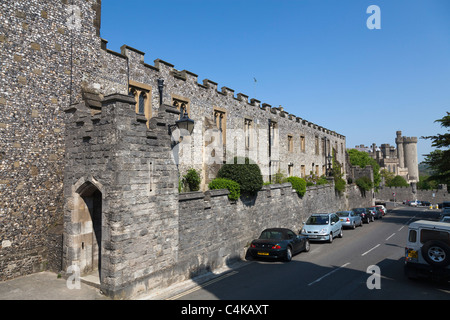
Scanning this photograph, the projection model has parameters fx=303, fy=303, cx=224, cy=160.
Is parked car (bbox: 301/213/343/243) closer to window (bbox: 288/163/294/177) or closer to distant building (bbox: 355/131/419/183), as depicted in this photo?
window (bbox: 288/163/294/177)

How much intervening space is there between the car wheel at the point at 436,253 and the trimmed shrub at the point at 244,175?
7.57 metres

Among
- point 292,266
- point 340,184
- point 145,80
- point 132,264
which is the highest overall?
point 145,80

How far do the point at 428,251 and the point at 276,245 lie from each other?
5749 millimetres

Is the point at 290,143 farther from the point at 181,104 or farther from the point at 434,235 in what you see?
the point at 434,235

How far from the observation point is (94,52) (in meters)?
12.1

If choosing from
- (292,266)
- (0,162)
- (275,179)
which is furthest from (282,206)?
(0,162)

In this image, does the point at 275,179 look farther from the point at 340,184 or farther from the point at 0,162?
the point at 0,162

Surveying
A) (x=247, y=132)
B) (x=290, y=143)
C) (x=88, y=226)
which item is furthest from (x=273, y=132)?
(x=88, y=226)

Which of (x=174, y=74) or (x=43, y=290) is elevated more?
(x=174, y=74)

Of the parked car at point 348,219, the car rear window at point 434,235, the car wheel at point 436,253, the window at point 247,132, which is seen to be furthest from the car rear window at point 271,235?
the parked car at point 348,219

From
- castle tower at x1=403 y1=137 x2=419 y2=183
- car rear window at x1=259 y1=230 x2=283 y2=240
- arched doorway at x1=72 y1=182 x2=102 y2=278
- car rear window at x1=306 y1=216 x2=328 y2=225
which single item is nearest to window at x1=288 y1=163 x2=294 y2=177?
car rear window at x1=306 y1=216 x2=328 y2=225

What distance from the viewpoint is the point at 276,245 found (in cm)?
1339

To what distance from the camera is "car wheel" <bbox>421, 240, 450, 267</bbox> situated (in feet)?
29.8
